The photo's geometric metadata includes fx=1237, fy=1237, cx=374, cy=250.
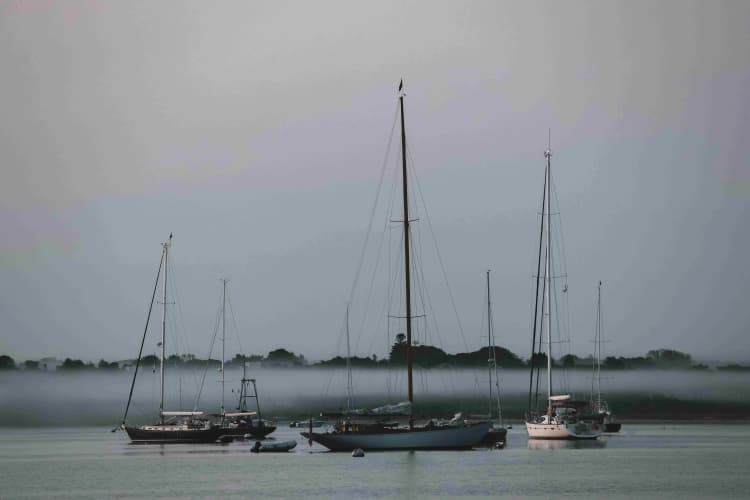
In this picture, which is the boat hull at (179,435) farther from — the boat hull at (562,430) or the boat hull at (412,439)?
the boat hull at (562,430)

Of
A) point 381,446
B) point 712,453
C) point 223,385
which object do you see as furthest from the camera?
point 223,385

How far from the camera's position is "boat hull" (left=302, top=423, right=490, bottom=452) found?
9688cm

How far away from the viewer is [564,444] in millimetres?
130000

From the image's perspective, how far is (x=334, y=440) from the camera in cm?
10250

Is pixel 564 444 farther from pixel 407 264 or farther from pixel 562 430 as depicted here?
pixel 407 264

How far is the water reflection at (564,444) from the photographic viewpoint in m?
120

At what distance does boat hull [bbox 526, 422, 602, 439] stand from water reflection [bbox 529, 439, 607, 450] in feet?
3.01

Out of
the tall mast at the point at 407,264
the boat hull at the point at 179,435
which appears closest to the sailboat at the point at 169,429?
the boat hull at the point at 179,435

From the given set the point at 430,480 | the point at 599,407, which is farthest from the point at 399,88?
the point at 599,407

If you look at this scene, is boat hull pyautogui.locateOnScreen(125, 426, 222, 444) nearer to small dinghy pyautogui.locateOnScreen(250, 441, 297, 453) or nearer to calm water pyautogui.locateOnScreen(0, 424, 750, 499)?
calm water pyautogui.locateOnScreen(0, 424, 750, 499)

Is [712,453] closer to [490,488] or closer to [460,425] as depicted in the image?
[460,425]

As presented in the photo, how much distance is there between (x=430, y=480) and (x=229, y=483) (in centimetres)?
1337

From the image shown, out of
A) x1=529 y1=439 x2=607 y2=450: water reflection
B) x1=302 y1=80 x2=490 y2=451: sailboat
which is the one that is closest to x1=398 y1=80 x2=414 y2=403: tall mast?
x1=302 y1=80 x2=490 y2=451: sailboat

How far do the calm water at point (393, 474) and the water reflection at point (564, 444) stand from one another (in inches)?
25.4
